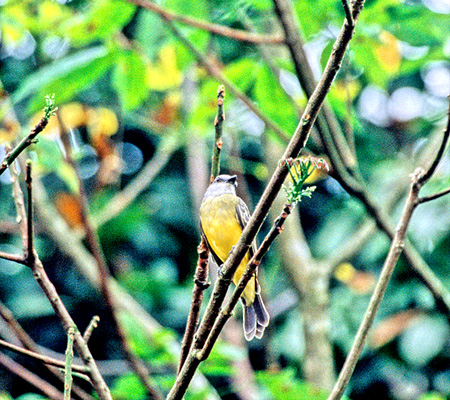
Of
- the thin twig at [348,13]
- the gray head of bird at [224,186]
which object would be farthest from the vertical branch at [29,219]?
the gray head of bird at [224,186]

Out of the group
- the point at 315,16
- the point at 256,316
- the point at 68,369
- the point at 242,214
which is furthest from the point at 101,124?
the point at 68,369

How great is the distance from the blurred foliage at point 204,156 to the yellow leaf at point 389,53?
0.03 feet

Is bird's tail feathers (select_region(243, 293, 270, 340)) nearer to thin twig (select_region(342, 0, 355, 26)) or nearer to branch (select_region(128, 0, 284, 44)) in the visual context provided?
branch (select_region(128, 0, 284, 44))

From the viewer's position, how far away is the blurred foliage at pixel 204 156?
243 centimetres

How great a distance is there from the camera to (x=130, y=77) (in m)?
2.62

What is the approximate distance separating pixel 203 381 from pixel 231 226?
84 centimetres

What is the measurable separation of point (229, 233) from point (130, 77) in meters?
0.80

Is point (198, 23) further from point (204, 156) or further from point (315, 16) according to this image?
point (204, 156)

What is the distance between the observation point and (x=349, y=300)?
549 cm

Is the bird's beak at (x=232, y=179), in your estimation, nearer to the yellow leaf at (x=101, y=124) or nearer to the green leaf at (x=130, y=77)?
the green leaf at (x=130, y=77)

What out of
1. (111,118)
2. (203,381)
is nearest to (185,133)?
(111,118)

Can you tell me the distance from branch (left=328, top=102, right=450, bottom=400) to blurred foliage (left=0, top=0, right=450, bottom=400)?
700 mm

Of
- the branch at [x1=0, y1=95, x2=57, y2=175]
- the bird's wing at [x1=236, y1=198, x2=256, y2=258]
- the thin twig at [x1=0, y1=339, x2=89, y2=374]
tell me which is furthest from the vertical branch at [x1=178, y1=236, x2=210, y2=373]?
the bird's wing at [x1=236, y1=198, x2=256, y2=258]

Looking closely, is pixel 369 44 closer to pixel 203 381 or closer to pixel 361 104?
pixel 203 381
